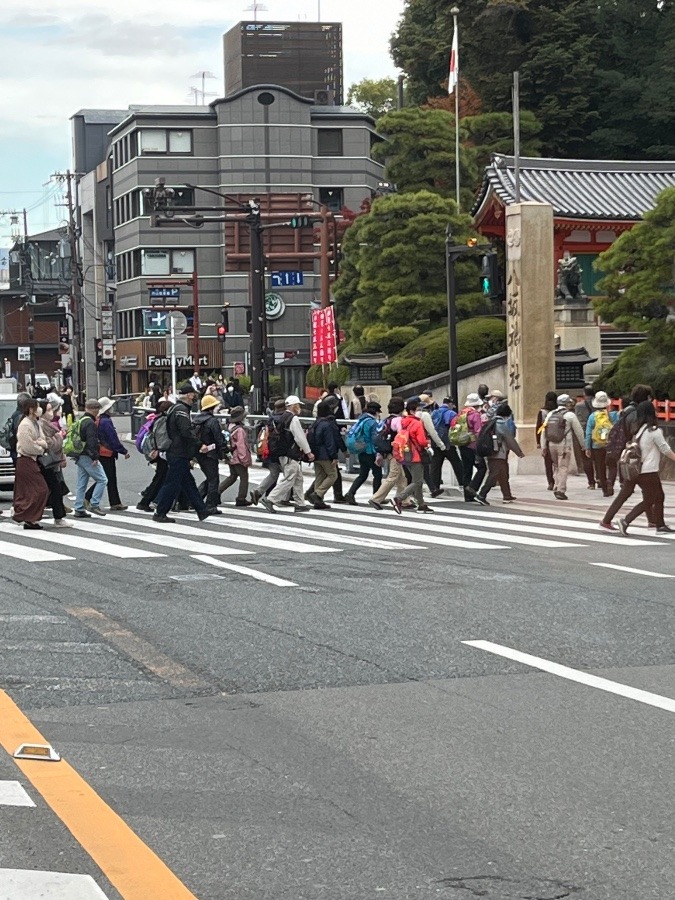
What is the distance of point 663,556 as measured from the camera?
49.9ft

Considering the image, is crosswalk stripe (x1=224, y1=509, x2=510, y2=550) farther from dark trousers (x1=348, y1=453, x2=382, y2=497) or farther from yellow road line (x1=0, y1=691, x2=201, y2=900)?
yellow road line (x1=0, y1=691, x2=201, y2=900)

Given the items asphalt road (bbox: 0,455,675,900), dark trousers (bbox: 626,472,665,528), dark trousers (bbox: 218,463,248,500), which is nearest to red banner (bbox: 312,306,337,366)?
dark trousers (bbox: 218,463,248,500)

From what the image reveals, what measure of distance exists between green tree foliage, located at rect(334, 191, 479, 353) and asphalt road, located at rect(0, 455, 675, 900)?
28.0 m

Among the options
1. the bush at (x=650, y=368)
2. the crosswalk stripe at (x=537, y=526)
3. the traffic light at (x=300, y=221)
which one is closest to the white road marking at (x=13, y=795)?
the crosswalk stripe at (x=537, y=526)

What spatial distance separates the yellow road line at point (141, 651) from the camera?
8570 mm

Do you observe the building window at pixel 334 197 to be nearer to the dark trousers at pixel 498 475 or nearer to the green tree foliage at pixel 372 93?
the green tree foliage at pixel 372 93

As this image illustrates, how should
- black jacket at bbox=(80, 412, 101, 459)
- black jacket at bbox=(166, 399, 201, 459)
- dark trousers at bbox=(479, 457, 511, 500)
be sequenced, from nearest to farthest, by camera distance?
black jacket at bbox=(166, 399, 201, 459)
black jacket at bbox=(80, 412, 101, 459)
dark trousers at bbox=(479, 457, 511, 500)

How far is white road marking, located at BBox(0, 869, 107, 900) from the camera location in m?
4.71

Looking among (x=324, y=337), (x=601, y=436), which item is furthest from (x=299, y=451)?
(x=324, y=337)

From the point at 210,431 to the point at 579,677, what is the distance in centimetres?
1325

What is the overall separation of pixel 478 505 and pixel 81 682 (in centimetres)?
1472

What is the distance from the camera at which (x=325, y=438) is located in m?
22.1

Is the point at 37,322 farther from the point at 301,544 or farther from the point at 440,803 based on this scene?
the point at 440,803

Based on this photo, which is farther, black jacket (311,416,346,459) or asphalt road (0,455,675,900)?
black jacket (311,416,346,459)
